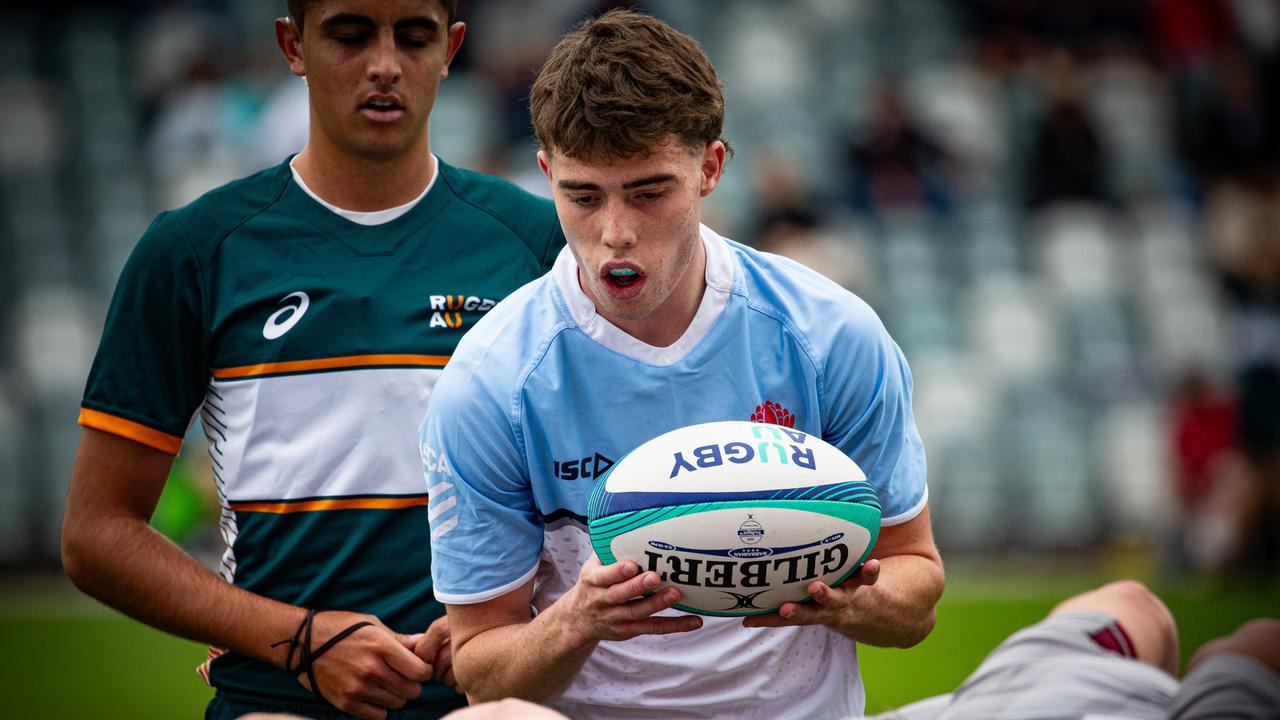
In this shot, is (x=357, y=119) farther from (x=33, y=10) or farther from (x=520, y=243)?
(x=33, y=10)

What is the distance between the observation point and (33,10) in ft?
51.8

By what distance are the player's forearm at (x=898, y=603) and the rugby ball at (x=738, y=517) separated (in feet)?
0.34

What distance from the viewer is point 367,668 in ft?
12.3

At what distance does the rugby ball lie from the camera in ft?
10.7

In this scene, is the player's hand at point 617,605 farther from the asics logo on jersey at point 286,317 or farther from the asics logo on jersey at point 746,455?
the asics logo on jersey at point 286,317

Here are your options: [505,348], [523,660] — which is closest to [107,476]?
[505,348]

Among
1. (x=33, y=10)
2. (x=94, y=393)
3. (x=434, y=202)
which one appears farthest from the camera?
(x=33, y=10)

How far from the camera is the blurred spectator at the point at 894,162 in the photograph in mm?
14250

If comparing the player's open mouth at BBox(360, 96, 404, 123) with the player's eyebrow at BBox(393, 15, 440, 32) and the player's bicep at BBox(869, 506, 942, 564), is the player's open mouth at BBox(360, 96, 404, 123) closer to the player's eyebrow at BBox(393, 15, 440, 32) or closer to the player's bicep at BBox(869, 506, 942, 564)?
the player's eyebrow at BBox(393, 15, 440, 32)

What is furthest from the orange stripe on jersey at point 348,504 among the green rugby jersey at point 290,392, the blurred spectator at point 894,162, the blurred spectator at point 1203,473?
the blurred spectator at point 894,162

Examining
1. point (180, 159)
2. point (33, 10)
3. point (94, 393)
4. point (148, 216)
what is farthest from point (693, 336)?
point (33, 10)

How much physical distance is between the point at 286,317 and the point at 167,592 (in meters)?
0.79

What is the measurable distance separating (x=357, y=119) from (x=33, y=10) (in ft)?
44.3

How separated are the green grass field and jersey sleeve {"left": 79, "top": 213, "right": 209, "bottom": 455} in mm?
4999
